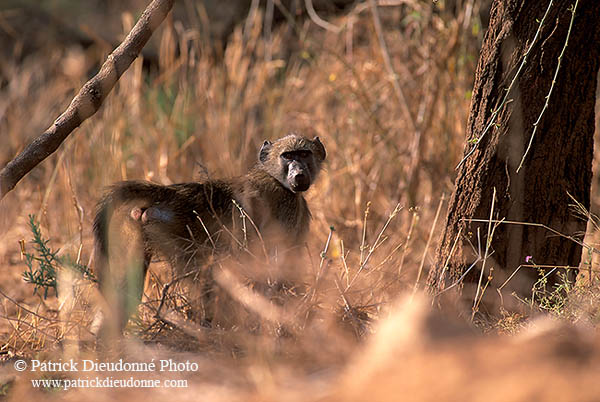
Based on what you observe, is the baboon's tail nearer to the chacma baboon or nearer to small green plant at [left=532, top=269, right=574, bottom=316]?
the chacma baboon

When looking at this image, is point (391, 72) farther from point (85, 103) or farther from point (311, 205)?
point (85, 103)

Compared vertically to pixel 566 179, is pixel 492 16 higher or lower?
higher

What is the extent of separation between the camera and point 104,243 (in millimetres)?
3494

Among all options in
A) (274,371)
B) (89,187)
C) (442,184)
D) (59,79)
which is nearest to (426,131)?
(442,184)

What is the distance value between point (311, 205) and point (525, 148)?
99.9 inches

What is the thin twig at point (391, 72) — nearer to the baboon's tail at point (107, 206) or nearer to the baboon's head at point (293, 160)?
the baboon's head at point (293, 160)

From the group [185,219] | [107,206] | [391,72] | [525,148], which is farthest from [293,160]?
[391,72]

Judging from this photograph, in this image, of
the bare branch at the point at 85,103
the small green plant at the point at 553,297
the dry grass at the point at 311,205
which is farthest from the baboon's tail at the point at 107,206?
the small green plant at the point at 553,297

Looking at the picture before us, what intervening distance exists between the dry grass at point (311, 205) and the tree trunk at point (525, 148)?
30 cm

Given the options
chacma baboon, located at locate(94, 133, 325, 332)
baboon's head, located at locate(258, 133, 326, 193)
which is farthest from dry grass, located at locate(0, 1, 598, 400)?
baboon's head, located at locate(258, 133, 326, 193)

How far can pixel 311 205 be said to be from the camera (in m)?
5.56

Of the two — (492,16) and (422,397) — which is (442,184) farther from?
(422,397)

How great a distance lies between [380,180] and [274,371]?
3529mm

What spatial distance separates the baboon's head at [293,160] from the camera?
3.83 metres
